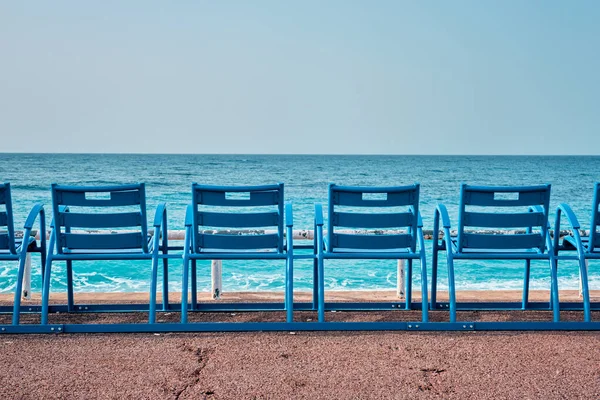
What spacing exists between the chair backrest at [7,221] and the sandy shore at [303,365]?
0.71 metres

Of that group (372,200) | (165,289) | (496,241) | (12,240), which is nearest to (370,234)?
(372,200)

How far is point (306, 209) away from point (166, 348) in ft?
68.0

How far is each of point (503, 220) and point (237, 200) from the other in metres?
2.05

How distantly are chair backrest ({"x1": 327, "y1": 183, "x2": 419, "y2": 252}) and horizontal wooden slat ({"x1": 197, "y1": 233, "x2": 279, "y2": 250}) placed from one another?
0.50 metres

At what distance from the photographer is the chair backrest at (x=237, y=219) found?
4422 millimetres

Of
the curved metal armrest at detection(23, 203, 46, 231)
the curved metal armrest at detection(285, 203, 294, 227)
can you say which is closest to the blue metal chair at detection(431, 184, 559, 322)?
the curved metal armrest at detection(285, 203, 294, 227)

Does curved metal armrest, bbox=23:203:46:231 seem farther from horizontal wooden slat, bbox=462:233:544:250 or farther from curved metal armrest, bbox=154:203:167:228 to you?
horizontal wooden slat, bbox=462:233:544:250

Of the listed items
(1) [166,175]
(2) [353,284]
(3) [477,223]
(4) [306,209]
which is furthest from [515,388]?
(1) [166,175]

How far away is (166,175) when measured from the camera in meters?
46.7

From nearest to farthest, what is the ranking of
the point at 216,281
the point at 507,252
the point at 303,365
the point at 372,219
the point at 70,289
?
the point at 303,365 → the point at 372,219 → the point at 507,252 → the point at 70,289 → the point at 216,281

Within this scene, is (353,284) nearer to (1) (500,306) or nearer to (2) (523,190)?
(1) (500,306)

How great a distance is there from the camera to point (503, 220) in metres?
4.51

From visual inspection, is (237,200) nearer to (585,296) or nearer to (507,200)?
(507,200)

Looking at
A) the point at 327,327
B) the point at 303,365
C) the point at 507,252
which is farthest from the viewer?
the point at 507,252
